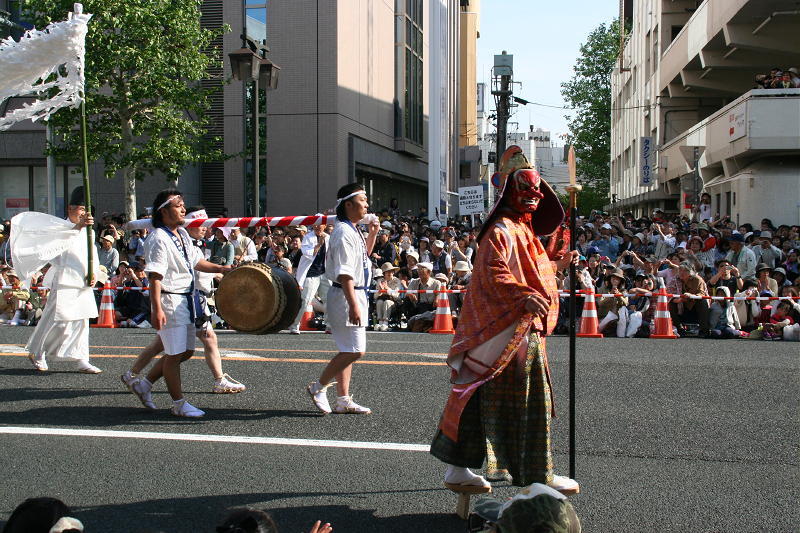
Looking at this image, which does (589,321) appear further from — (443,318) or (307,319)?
(307,319)

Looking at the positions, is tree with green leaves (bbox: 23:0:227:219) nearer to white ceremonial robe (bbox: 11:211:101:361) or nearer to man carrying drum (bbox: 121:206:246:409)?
white ceremonial robe (bbox: 11:211:101:361)

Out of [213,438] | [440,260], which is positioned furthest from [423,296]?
[213,438]

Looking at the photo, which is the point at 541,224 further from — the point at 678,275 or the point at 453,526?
the point at 678,275

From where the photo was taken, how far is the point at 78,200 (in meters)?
8.80

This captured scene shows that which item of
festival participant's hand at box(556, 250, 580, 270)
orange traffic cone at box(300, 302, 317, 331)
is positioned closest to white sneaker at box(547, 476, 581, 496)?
festival participant's hand at box(556, 250, 580, 270)

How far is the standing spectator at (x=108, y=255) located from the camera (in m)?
16.9

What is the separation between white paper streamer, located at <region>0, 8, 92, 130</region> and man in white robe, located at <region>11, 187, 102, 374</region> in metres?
2.18

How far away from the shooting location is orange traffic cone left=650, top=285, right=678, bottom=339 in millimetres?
13672

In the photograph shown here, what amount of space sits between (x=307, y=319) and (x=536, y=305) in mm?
10643

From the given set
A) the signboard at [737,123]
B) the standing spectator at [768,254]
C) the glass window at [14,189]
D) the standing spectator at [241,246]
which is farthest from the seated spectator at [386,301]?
the glass window at [14,189]

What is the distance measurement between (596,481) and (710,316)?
9457 millimetres

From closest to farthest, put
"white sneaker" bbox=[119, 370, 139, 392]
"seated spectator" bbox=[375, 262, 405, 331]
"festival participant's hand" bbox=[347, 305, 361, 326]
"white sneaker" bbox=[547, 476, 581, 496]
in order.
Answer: "white sneaker" bbox=[547, 476, 581, 496]
"festival participant's hand" bbox=[347, 305, 361, 326]
"white sneaker" bbox=[119, 370, 139, 392]
"seated spectator" bbox=[375, 262, 405, 331]

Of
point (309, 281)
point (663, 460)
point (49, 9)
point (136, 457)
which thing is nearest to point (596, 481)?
point (663, 460)

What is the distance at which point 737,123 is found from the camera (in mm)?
23547
